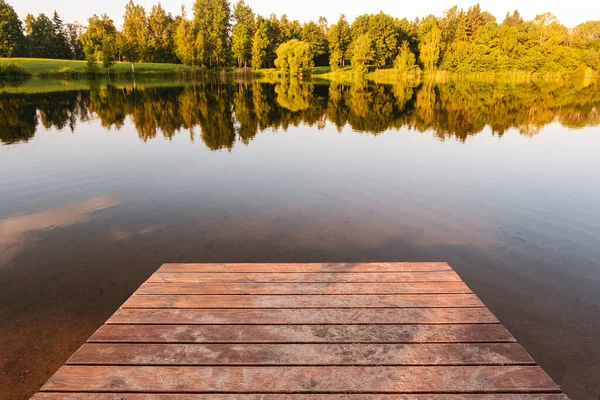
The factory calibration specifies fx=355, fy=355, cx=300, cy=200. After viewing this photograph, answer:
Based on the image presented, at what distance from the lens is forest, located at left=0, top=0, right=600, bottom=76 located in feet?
277

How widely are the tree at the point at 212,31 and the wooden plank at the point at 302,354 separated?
92.2 metres

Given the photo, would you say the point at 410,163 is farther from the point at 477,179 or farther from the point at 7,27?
the point at 7,27

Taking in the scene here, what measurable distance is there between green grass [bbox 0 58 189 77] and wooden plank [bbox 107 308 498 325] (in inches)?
3336

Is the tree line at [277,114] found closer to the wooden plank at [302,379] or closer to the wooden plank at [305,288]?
the wooden plank at [305,288]

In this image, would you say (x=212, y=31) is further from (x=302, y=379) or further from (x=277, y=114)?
(x=302, y=379)

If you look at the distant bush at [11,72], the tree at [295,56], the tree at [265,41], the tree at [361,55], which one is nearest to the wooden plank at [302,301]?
the distant bush at [11,72]

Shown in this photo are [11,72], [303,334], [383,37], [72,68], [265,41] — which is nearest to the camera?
[303,334]

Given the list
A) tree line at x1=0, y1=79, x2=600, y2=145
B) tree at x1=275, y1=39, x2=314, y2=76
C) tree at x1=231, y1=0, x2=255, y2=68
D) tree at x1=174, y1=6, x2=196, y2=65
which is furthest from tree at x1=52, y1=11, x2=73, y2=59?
tree line at x1=0, y1=79, x2=600, y2=145

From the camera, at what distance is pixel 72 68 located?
76438 mm

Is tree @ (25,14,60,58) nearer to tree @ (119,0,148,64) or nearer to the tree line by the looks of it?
tree @ (119,0,148,64)

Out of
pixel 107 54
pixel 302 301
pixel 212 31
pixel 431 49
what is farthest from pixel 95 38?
pixel 302 301

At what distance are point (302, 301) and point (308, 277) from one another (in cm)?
71

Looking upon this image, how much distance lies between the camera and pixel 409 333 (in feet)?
13.0

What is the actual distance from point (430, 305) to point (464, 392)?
1435mm
